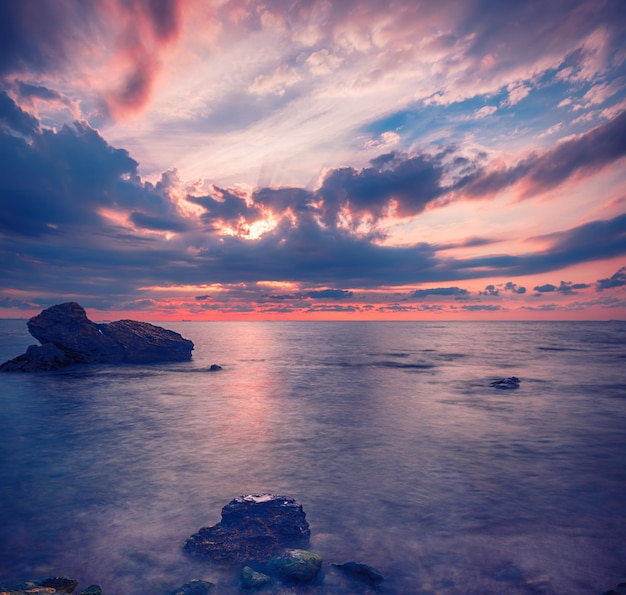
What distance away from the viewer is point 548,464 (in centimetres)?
1205

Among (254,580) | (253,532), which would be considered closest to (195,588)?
(254,580)

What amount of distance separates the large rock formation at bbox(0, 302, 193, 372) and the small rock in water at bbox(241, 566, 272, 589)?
38.0m

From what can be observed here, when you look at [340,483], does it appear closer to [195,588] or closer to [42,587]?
[195,588]

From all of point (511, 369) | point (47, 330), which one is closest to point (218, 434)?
point (47, 330)

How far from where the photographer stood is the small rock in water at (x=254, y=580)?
19.5 feet

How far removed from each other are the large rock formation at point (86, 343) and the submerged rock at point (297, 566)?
3819cm

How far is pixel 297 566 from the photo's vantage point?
6.13 m

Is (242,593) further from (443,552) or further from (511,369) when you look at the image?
(511,369)

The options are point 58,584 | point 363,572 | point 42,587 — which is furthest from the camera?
point 363,572

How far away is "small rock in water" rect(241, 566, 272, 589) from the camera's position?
5934 millimetres

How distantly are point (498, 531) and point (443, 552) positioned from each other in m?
1.58

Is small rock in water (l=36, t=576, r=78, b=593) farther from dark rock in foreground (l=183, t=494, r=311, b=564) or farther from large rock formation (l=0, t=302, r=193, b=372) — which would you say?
large rock formation (l=0, t=302, r=193, b=372)

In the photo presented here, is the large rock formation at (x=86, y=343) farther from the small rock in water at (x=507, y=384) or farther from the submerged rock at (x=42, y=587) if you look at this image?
the submerged rock at (x=42, y=587)

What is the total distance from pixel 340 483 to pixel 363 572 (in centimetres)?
440
